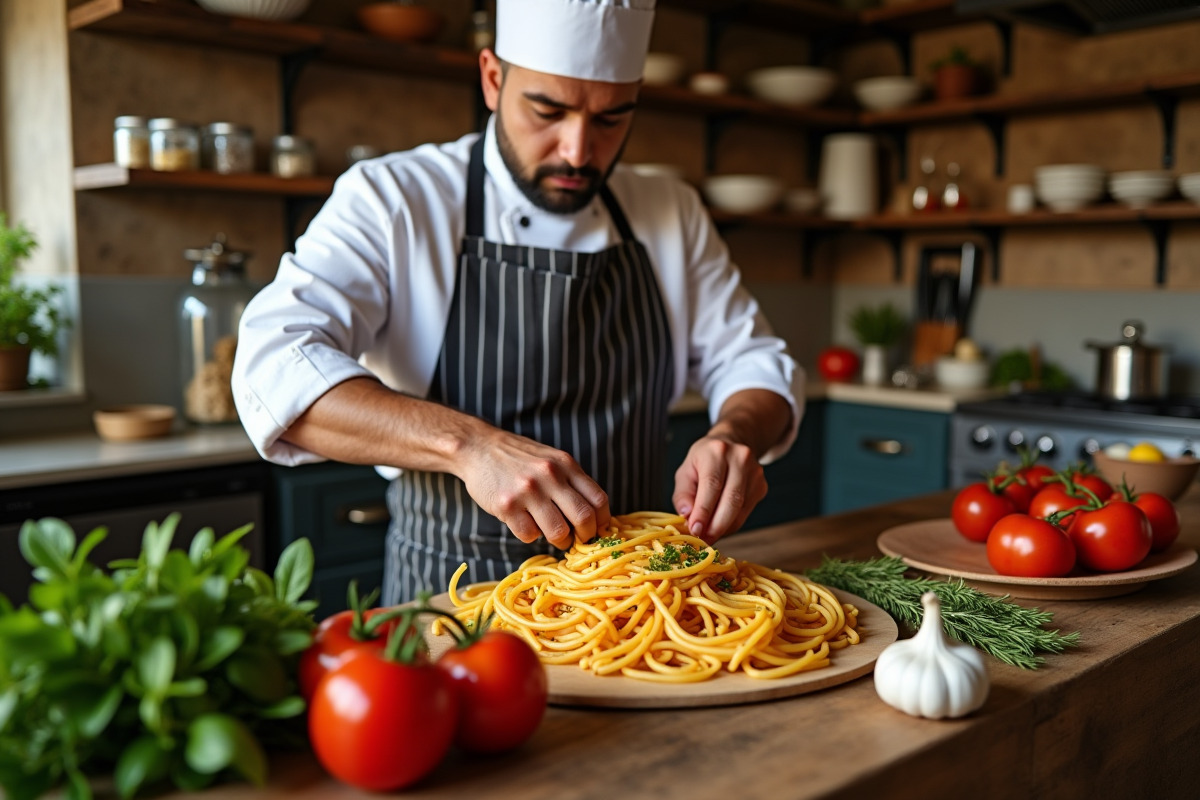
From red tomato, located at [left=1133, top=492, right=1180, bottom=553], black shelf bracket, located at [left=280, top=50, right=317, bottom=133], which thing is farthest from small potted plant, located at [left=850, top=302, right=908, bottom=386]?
red tomato, located at [left=1133, top=492, right=1180, bottom=553]

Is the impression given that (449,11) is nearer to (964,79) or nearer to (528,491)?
(964,79)

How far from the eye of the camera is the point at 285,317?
160cm

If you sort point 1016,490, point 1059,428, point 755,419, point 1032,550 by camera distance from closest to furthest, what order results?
point 1032,550
point 1016,490
point 755,419
point 1059,428

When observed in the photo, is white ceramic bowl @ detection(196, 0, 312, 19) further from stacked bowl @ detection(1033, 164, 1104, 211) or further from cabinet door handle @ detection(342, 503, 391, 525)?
stacked bowl @ detection(1033, 164, 1104, 211)

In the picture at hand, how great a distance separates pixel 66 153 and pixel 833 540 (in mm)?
2361

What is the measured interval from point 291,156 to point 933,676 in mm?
2580

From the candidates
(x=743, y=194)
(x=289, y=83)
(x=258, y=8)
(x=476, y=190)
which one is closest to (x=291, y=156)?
(x=289, y=83)

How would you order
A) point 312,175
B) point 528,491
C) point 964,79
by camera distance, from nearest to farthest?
point 528,491 < point 312,175 < point 964,79

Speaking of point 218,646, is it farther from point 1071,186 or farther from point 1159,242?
point 1159,242

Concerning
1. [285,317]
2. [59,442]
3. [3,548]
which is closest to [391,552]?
[285,317]

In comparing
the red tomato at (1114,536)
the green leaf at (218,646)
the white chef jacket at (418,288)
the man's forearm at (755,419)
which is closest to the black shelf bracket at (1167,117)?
the white chef jacket at (418,288)

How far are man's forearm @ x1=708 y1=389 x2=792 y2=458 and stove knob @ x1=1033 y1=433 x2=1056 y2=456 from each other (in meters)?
1.85

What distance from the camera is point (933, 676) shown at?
3.26ft

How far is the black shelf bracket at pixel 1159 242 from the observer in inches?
150
